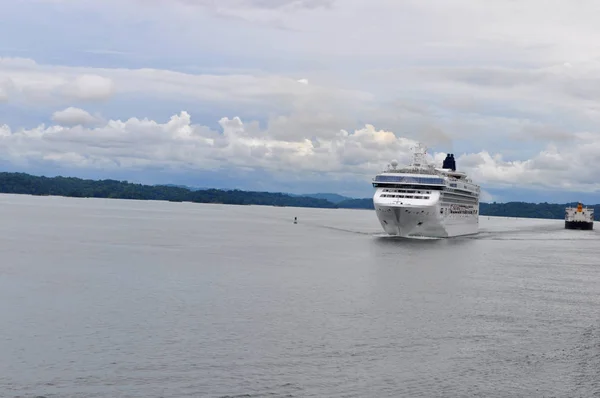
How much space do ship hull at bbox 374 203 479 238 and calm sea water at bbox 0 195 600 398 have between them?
32.7 m

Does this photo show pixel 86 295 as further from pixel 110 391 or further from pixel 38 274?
pixel 110 391

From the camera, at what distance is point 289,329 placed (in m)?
38.3

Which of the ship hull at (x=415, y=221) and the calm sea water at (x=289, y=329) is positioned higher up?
the ship hull at (x=415, y=221)

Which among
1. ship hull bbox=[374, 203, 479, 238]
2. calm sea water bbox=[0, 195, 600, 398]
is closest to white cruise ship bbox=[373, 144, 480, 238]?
ship hull bbox=[374, 203, 479, 238]

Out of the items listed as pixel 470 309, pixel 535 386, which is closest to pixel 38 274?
pixel 470 309

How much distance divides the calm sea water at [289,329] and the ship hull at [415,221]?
3267 cm

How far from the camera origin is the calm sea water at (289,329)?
28.3 meters

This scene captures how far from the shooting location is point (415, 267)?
243ft

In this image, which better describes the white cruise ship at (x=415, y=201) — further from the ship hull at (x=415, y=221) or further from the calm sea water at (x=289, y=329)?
the calm sea water at (x=289, y=329)

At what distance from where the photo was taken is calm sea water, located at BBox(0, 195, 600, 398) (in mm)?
28297

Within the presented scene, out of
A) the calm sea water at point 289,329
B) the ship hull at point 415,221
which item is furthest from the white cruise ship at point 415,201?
the calm sea water at point 289,329

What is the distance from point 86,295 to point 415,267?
127 feet

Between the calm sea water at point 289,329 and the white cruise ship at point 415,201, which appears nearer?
the calm sea water at point 289,329

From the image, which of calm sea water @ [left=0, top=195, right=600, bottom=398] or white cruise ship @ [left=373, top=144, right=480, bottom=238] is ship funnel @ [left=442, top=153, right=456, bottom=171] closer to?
white cruise ship @ [left=373, top=144, right=480, bottom=238]
